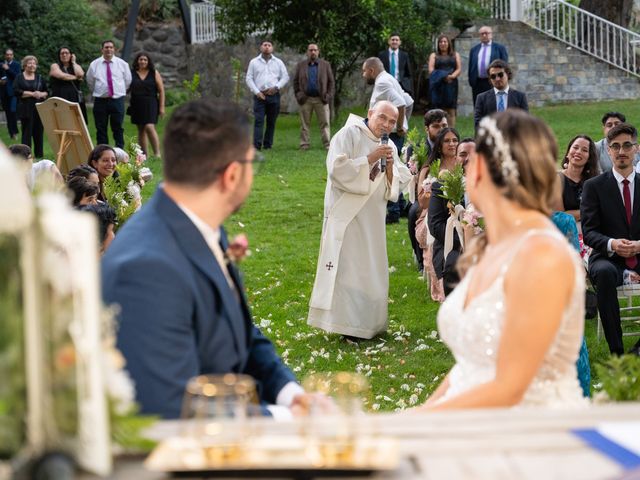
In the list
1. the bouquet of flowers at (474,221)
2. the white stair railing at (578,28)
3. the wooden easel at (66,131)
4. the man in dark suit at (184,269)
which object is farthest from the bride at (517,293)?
the white stair railing at (578,28)

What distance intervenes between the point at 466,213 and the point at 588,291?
4.43 feet

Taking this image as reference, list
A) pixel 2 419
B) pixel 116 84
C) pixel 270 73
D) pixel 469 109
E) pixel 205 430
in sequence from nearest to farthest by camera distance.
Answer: pixel 2 419, pixel 205 430, pixel 116 84, pixel 270 73, pixel 469 109

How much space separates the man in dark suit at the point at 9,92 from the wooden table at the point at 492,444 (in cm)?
2231

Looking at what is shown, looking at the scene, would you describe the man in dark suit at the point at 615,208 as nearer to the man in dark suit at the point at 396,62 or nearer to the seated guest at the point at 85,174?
the seated guest at the point at 85,174

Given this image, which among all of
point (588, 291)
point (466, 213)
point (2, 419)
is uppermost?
point (2, 419)

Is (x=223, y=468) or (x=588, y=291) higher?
(x=223, y=468)

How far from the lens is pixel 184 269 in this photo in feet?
11.4

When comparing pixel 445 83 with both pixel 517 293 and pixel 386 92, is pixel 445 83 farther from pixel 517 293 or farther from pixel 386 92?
pixel 517 293

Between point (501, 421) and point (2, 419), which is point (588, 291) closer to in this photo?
point (501, 421)

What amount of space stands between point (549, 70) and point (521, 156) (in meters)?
24.9

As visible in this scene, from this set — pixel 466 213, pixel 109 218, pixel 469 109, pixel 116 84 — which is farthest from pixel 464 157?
pixel 469 109

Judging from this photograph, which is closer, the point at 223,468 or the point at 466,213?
the point at 223,468

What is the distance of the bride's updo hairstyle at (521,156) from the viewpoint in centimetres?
356

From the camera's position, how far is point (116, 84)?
20891 mm
